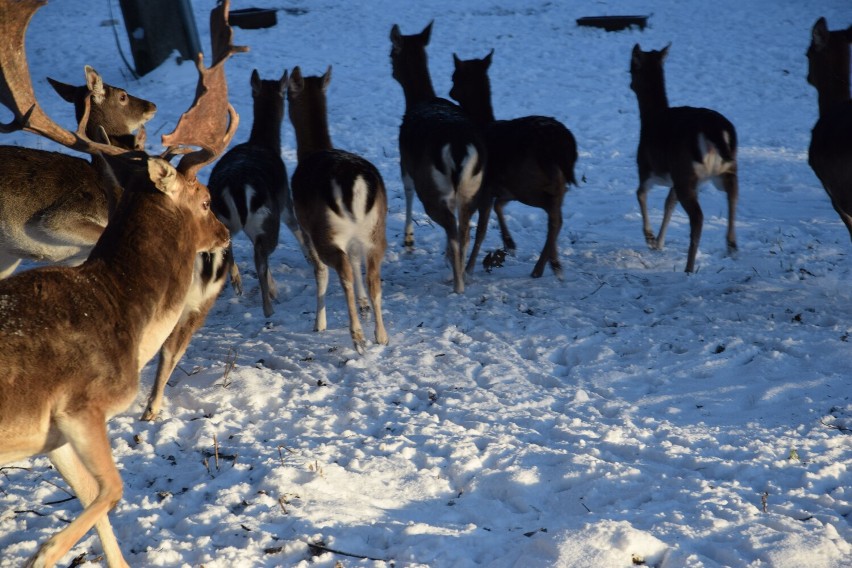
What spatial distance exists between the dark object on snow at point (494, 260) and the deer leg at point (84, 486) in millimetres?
5102

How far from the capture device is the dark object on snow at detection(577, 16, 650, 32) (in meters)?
18.4

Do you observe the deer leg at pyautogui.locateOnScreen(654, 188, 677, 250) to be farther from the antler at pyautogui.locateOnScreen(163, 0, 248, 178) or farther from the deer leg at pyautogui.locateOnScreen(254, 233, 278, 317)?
the antler at pyautogui.locateOnScreen(163, 0, 248, 178)

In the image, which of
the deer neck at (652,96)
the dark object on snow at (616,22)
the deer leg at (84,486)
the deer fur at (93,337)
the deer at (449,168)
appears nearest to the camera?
the deer fur at (93,337)

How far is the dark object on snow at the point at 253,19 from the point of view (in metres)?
18.2

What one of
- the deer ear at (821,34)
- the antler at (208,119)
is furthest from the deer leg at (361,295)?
the deer ear at (821,34)

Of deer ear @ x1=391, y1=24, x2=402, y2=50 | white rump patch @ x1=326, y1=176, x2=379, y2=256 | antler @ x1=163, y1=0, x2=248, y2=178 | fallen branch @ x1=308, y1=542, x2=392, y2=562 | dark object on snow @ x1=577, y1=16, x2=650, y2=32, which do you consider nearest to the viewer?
fallen branch @ x1=308, y1=542, x2=392, y2=562

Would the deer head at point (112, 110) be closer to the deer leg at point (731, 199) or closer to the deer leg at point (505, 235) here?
the deer leg at point (505, 235)

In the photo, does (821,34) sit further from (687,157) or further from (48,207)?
(48,207)

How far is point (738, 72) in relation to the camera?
16141mm

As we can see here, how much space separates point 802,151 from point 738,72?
13.5 feet

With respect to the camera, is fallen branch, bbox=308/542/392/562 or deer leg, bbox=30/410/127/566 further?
fallen branch, bbox=308/542/392/562

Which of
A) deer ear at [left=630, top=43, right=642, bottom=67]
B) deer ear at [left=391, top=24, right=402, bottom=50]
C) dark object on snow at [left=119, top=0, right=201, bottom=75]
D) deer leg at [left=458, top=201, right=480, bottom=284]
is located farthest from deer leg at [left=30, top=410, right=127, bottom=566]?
dark object on snow at [left=119, top=0, right=201, bottom=75]

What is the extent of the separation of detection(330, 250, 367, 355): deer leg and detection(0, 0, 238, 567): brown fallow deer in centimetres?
191

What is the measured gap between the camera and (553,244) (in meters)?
8.28
